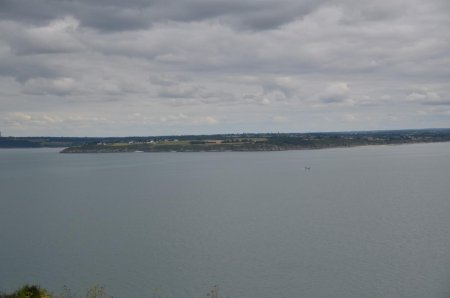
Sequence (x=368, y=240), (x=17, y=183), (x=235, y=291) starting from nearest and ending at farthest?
(x=235, y=291), (x=368, y=240), (x=17, y=183)

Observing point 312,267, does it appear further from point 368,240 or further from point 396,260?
point 368,240

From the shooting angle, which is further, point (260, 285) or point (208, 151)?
point (208, 151)

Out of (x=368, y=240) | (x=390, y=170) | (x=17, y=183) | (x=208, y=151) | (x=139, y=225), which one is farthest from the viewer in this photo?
(x=208, y=151)

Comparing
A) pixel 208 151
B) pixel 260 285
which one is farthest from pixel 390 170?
pixel 208 151

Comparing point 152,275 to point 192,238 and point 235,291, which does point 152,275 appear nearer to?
point 235,291

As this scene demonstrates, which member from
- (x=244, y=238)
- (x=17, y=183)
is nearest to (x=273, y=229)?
(x=244, y=238)

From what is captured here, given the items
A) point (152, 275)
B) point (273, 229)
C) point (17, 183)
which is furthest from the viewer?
point (17, 183)
